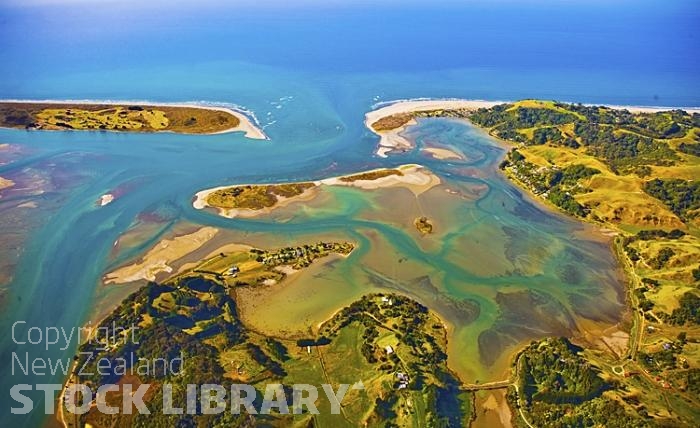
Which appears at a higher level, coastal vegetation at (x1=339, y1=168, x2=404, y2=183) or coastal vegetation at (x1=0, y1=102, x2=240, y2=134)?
coastal vegetation at (x1=0, y1=102, x2=240, y2=134)

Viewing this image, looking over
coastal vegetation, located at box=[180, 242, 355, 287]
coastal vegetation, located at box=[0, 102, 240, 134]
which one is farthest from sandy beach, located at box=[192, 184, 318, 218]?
coastal vegetation, located at box=[0, 102, 240, 134]

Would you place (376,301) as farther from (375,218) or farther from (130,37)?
(130,37)

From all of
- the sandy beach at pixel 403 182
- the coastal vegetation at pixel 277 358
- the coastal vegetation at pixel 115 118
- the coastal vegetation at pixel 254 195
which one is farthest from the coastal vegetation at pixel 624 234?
the coastal vegetation at pixel 115 118

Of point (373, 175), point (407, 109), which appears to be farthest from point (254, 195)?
point (407, 109)

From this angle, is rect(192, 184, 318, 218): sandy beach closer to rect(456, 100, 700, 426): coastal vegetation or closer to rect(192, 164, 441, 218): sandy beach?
rect(192, 164, 441, 218): sandy beach

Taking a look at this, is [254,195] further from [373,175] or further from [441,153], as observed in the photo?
[441,153]
